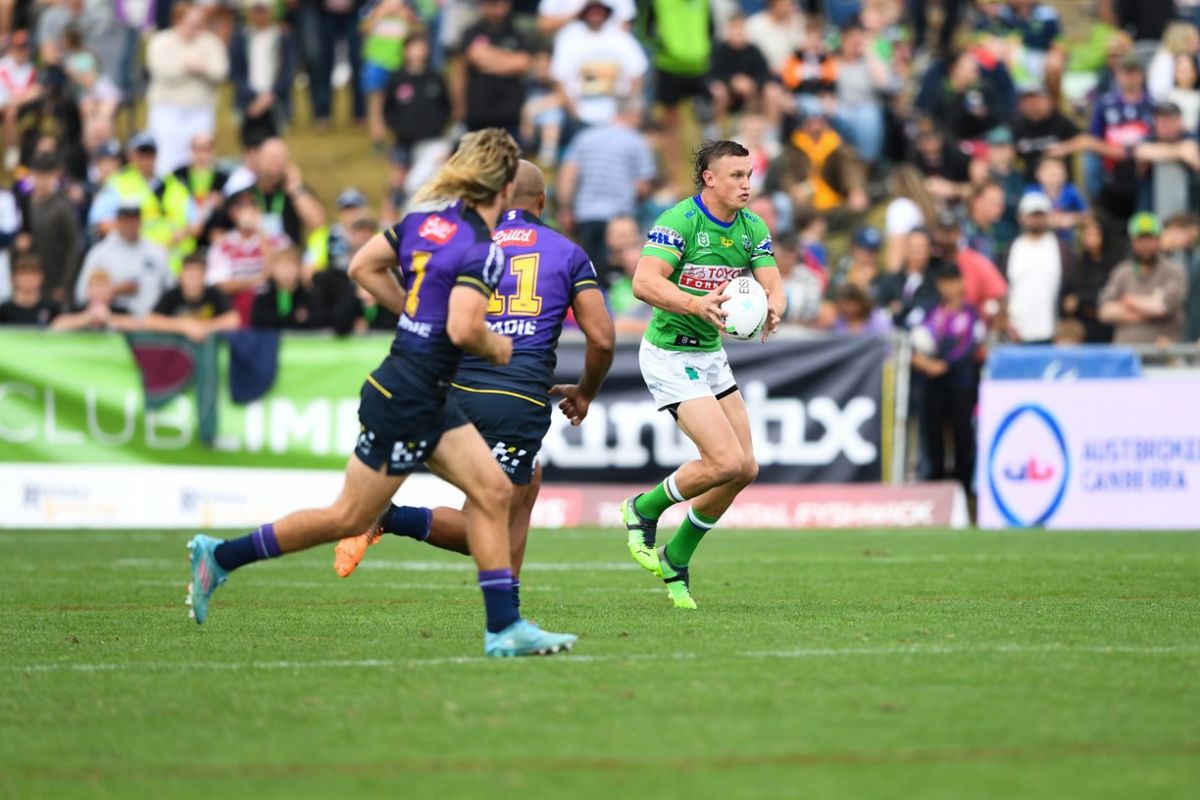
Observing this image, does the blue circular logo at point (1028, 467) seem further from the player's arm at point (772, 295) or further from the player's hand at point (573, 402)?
the player's hand at point (573, 402)

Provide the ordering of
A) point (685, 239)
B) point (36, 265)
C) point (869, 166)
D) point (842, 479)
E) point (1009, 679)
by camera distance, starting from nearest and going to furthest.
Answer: point (1009, 679) → point (685, 239) → point (842, 479) → point (36, 265) → point (869, 166)

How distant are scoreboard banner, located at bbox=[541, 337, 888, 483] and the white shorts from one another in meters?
7.82

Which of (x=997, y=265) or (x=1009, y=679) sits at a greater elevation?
(x=997, y=265)

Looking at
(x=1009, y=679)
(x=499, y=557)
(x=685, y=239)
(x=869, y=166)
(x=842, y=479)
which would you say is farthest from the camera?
(x=869, y=166)

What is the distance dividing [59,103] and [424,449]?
1785 cm

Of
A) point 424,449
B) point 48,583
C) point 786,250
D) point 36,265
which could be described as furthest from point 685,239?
point 36,265

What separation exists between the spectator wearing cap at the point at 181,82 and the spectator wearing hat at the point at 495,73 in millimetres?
3198

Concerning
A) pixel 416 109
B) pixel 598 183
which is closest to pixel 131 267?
pixel 416 109

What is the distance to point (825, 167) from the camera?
23.4 meters

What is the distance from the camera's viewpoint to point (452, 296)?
8156 millimetres

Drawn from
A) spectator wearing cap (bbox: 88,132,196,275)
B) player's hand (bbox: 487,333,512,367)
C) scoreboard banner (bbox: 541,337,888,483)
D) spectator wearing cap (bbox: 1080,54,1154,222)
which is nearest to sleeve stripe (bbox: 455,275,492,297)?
player's hand (bbox: 487,333,512,367)

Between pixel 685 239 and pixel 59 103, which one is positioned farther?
pixel 59 103

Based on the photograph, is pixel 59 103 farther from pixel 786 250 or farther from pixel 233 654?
pixel 233 654

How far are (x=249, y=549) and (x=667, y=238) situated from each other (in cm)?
334
